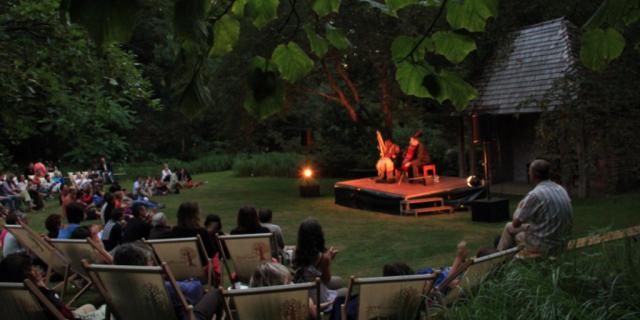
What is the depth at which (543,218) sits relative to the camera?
6.06 m

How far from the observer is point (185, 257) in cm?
642

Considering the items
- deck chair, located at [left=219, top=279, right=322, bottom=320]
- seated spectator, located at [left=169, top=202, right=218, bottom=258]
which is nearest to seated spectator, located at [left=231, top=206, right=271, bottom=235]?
seated spectator, located at [left=169, top=202, right=218, bottom=258]

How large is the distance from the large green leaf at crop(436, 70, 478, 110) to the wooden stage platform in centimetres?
1325

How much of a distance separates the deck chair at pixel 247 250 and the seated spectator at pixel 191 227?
1.10 feet

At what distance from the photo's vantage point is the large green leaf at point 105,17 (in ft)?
5.22

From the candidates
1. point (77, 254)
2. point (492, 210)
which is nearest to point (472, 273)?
point (77, 254)

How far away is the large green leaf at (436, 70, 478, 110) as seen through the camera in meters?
2.39

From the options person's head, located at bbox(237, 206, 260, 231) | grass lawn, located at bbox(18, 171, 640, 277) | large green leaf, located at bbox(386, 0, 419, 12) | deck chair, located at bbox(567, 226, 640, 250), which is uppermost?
large green leaf, located at bbox(386, 0, 419, 12)

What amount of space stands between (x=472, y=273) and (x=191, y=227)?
10.6 feet

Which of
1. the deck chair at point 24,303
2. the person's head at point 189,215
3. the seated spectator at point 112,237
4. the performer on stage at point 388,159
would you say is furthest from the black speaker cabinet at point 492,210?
the deck chair at point 24,303

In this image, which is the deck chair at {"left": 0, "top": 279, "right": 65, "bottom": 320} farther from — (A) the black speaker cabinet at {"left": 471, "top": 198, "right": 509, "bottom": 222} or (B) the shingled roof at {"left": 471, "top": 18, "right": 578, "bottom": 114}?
(B) the shingled roof at {"left": 471, "top": 18, "right": 578, "bottom": 114}

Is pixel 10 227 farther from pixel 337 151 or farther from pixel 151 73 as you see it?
pixel 151 73

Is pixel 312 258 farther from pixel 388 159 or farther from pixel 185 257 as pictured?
pixel 388 159

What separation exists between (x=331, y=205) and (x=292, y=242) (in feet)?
21.5
